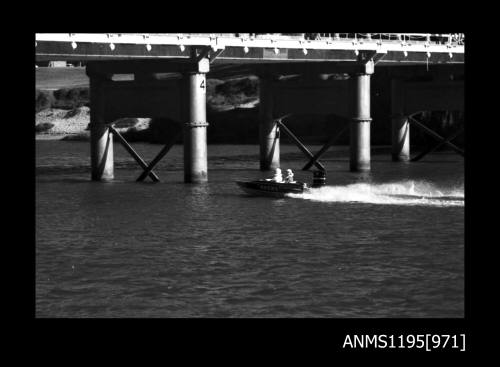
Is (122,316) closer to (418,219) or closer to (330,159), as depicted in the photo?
(418,219)

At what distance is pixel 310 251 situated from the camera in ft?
148

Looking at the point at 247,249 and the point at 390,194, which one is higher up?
the point at 390,194

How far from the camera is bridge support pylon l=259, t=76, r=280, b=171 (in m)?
91.2

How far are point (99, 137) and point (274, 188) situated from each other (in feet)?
51.8

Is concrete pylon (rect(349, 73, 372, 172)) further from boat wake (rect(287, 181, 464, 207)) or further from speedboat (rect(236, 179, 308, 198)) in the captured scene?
speedboat (rect(236, 179, 308, 198))

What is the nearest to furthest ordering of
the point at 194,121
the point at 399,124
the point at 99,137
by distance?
the point at 194,121 < the point at 99,137 < the point at 399,124

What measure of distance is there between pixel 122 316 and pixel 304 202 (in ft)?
112

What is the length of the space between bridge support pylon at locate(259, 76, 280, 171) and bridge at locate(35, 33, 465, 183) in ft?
0.26

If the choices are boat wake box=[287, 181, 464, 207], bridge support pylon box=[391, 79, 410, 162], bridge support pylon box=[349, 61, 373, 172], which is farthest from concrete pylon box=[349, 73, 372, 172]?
bridge support pylon box=[391, 79, 410, 162]

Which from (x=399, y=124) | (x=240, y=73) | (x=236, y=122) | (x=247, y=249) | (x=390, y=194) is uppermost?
(x=240, y=73)

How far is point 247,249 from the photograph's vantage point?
45531 millimetres

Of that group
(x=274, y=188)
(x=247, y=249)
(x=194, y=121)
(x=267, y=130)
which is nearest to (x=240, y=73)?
(x=267, y=130)

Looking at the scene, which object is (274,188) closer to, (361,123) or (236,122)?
(361,123)
